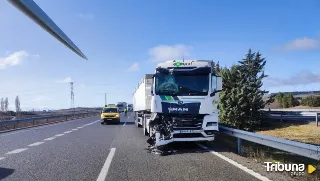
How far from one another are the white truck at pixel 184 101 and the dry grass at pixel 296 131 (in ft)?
30.9

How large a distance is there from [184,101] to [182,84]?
2.53ft

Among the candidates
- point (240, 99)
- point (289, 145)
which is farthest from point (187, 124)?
point (240, 99)

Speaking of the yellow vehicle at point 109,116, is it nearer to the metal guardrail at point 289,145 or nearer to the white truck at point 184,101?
the white truck at point 184,101

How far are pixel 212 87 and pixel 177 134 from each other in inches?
87.3

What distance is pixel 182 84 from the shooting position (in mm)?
13094

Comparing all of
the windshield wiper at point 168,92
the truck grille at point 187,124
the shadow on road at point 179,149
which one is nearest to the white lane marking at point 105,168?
the shadow on road at point 179,149

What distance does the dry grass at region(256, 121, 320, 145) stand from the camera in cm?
2077

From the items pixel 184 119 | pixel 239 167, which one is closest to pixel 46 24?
pixel 239 167

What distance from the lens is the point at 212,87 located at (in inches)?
512

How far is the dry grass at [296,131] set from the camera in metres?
20.8

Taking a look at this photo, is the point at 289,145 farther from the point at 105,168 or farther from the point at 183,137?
the point at 183,137

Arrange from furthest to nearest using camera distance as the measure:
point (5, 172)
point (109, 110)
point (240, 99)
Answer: point (109, 110) < point (240, 99) < point (5, 172)

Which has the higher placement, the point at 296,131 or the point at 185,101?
the point at 185,101

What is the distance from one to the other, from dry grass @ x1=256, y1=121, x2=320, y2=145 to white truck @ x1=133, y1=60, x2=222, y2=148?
9.41 m
